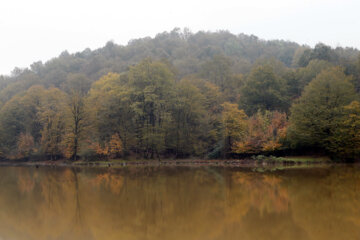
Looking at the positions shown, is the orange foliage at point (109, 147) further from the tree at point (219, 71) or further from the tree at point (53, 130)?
the tree at point (219, 71)

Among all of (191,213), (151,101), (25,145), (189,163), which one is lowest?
(191,213)

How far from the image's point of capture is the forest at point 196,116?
36406mm

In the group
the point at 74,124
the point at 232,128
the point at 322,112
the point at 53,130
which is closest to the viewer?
the point at 322,112

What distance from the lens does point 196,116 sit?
46344 millimetres

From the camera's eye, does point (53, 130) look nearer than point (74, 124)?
No

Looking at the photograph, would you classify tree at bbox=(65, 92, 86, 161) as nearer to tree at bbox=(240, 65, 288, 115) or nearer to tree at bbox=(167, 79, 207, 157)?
tree at bbox=(167, 79, 207, 157)

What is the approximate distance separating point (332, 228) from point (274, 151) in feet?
99.3

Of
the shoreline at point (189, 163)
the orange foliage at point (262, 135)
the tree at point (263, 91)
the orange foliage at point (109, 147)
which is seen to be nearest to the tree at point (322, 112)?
the orange foliage at point (262, 135)

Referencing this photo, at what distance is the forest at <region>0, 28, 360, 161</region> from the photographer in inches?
1433

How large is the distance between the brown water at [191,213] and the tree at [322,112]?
1841 centimetres

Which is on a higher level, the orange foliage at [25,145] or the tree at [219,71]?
the tree at [219,71]

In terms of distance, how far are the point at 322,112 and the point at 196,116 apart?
17280mm

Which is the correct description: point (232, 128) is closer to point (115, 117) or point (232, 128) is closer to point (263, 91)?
point (263, 91)

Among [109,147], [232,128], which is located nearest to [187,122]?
[232,128]
